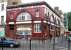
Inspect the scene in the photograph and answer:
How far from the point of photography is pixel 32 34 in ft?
83.0

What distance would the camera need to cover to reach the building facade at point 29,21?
81.7 ft

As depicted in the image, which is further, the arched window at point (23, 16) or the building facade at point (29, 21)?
the arched window at point (23, 16)

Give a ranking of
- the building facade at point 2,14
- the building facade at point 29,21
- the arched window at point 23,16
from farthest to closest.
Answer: the building facade at point 2,14 → the arched window at point 23,16 → the building facade at point 29,21

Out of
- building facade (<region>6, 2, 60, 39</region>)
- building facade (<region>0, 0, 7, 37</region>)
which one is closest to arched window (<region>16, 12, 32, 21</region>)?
building facade (<region>6, 2, 60, 39</region>)

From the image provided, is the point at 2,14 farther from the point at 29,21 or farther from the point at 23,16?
the point at 29,21

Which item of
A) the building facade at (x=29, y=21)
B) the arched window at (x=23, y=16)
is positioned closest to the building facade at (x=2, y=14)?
the building facade at (x=29, y=21)

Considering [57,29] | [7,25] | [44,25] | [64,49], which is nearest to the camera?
[64,49]

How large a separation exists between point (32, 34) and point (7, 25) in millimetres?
3521

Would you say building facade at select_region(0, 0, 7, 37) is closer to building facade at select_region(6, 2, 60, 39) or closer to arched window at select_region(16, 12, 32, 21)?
building facade at select_region(6, 2, 60, 39)

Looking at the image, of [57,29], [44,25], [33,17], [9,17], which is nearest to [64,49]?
[57,29]

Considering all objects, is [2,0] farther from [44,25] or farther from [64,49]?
[64,49]

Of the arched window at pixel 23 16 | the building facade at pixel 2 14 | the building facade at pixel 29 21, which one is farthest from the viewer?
the building facade at pixel 2 14

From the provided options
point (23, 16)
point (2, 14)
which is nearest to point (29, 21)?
point (23, 16)

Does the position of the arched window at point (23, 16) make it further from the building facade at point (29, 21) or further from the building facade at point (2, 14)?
the building facade at point (2, 14)
